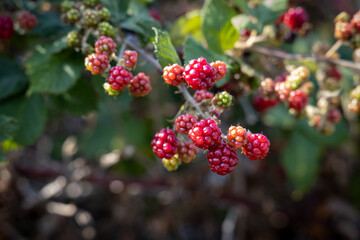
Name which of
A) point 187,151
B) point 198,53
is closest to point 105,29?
point 198,53

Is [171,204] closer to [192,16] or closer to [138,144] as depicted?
[138,144]

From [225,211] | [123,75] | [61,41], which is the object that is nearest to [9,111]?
[61,41]

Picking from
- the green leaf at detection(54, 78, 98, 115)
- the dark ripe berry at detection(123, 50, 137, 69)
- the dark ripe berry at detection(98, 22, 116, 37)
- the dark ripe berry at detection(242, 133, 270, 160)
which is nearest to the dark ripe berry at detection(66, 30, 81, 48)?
the dark ripe berry at detection(98, 22, 116, 37)

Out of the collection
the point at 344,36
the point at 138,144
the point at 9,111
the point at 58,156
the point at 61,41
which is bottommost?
the point at 58,156

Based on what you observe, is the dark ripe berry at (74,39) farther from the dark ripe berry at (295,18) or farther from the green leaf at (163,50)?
the dark ripe berry at (295,18)

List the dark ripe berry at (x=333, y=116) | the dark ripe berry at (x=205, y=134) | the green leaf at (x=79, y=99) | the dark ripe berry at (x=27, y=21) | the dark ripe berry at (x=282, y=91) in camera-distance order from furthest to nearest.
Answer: the green leaf at (x=79, y=99), the dark ripe berry at (x=333, y=116), the dark ripe berry at (x=27, y=21), the dark ripe berry at (x=282, y=91), the dark ripe berry at (x=205, y=134)

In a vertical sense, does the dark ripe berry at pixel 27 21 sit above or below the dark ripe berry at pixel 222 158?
below

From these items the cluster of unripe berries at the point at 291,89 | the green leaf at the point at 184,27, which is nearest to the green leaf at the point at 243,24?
the cluster of unripe berries at the point at 291,89
